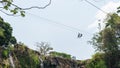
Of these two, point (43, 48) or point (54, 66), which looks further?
point (43, 48)

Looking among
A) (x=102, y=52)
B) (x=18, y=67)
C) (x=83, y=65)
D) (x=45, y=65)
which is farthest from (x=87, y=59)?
(x=18, y=67)

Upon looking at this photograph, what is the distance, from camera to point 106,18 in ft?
172

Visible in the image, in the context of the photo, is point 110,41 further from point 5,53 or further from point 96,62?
point 5,53

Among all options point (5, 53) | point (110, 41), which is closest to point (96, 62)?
point (110, 41)

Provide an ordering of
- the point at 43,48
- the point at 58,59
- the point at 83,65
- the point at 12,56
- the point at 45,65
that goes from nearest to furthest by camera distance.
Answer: the point at 12,56 → the point at 45,65 → the point at 58,59 → the point at 83,65 → the point at 43,48

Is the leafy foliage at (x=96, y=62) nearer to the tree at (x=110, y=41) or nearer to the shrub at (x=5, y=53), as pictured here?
the tree at (x=110, y=41)

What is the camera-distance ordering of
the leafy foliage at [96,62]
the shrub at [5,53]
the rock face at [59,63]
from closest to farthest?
the shrub at [5,53] → the rock face at [59,63] → the leafy foliage at [96,62]

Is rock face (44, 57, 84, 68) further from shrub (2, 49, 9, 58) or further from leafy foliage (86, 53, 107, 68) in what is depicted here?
shrub (2, 49, 9, 58)

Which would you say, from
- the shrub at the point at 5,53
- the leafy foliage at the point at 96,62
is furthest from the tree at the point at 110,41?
the shrub at the point at 5,53

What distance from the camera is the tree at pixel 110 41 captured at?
161 feet

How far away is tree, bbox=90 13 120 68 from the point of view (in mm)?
49125

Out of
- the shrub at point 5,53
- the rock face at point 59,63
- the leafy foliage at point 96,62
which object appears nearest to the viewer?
the shrub at point 5,53

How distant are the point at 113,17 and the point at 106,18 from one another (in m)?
1.27

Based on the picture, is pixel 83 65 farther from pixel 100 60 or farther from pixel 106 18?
pixel 106 18
